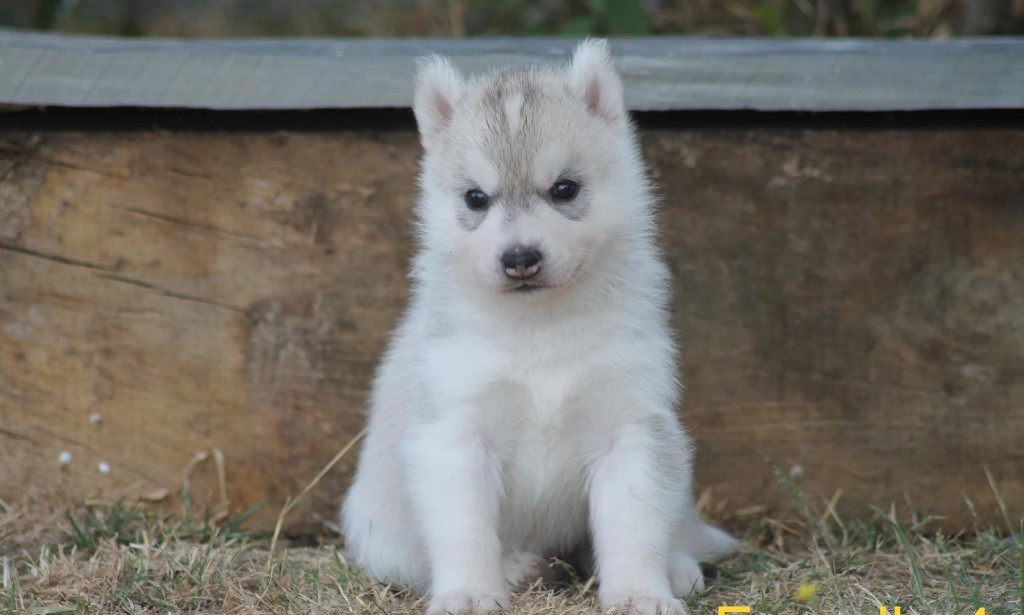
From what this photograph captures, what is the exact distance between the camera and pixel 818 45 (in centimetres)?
488

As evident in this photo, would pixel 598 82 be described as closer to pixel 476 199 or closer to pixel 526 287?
pixel 476 199

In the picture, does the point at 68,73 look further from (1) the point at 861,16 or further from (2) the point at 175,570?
(1) the point at 861,16

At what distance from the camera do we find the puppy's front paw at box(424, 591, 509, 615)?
11.8 ft

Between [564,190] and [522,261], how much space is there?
1.02 ft

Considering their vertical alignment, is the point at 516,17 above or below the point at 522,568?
above

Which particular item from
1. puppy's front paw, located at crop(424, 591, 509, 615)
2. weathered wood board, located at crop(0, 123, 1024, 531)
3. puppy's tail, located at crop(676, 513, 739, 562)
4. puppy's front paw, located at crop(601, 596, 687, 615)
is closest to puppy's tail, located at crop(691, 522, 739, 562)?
puppy's tail, located at crop(676, 513, 739, 562)

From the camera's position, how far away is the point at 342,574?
13.8 feet

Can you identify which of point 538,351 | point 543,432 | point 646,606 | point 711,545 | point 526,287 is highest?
point 526,287

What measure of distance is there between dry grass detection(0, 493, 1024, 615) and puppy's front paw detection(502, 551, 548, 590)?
0.08 meters

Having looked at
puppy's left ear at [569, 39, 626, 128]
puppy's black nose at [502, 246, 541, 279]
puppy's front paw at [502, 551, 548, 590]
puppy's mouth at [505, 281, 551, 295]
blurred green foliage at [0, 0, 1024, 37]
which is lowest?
puppy's front paw at [502, 551, 548, 590]

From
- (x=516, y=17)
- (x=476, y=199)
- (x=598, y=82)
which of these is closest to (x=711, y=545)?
(x=476, y=199)

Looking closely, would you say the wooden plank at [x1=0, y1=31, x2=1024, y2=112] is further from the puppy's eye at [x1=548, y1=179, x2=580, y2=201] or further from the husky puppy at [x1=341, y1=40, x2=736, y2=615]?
the puppy's eye at [x1=548, y1=179, x2=580, y2=201]

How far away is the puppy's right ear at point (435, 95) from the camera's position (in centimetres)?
401

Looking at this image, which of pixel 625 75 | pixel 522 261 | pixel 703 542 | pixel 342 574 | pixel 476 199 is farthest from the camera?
pixel 625 75
